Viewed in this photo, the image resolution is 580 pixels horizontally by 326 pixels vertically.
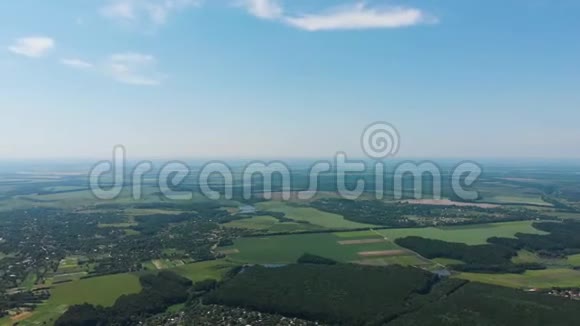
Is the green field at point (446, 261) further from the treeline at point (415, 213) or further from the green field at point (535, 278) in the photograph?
the treeline at point (415, 213)

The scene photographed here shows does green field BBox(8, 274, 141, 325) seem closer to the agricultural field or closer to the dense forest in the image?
the dense forest

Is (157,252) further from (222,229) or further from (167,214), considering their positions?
(167,214)

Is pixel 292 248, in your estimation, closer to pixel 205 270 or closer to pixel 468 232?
pixel 205 270

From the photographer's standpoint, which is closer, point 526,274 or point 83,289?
point 83,289

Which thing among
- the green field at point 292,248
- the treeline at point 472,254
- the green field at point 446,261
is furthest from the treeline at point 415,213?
the green field at point 446,261

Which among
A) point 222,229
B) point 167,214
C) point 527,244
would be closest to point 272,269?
point 222,229

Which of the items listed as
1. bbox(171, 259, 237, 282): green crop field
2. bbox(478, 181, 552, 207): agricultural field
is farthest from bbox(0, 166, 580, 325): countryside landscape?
bbox(478, 181, 552, 207): agricultural field

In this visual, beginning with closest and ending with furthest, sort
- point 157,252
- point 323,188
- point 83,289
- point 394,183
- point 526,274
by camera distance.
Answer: point 83,289 < point 526,274 < point 157,252 < point 323,188 < point 394,183
